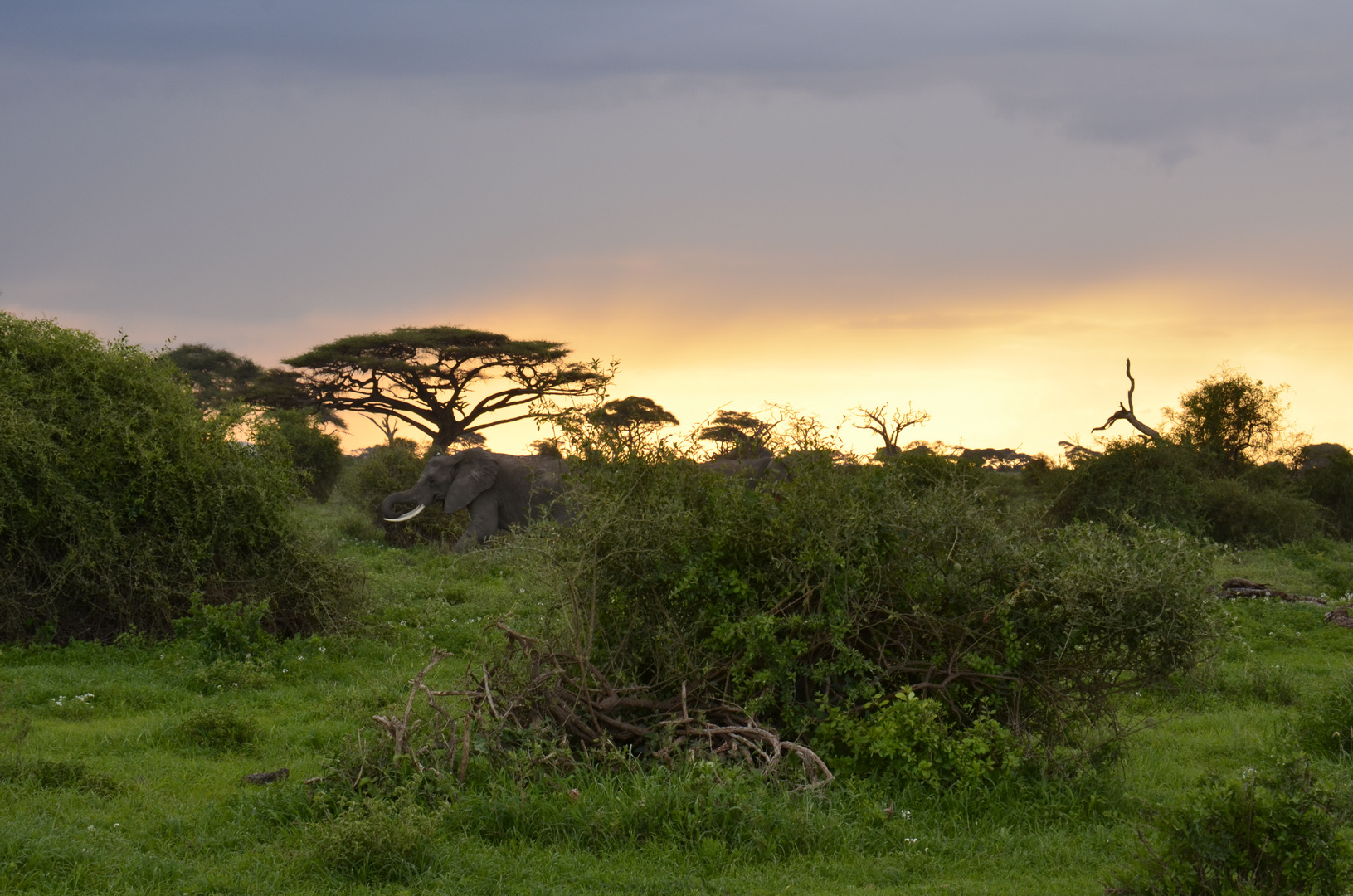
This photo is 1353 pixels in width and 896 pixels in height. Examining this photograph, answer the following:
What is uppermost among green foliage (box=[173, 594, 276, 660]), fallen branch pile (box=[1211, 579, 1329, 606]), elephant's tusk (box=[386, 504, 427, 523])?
elephant's tusk (box=[386, 504, 427, 523])

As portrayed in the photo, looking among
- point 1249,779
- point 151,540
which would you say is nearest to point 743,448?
point 1249,779

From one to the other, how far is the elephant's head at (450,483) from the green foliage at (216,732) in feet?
43.9

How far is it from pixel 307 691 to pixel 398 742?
3571 millimetres

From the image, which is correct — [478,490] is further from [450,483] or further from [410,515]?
[410,515]

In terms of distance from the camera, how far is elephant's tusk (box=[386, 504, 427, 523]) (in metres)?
20.6

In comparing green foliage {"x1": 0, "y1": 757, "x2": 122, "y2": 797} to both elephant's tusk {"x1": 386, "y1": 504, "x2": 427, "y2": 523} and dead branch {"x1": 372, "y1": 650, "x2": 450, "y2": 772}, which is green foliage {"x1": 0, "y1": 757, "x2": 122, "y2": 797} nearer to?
dead branch {"x1": 372, "y1": 650, "x2": 450, "y2": 772}

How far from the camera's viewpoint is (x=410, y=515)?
20703 mm

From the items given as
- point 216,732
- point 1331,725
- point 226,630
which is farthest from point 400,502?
point 1331,725

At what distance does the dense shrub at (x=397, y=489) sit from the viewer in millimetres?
21734

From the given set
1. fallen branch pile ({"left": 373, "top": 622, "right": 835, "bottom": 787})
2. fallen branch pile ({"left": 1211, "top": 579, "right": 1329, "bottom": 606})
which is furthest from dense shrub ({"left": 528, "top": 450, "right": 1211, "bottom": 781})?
fallen branch pile ({"left": 1211, "top": 579, "right": 1329, "bottom": 606})

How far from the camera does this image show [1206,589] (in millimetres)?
6008

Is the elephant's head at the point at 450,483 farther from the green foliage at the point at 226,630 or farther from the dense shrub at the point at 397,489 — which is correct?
the green foliage at the point at 226,630

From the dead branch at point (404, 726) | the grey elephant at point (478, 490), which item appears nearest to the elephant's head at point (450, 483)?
the grey elephant at point (478, 490)

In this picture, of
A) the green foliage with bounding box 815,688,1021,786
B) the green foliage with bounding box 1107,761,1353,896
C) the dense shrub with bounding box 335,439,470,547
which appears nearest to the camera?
the green foliage with bounding box 1107,761,1353,896
